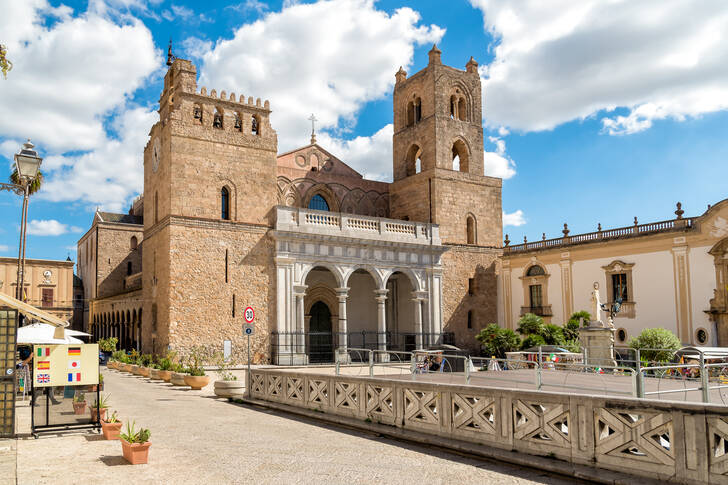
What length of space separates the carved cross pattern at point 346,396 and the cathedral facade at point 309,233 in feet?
44.1

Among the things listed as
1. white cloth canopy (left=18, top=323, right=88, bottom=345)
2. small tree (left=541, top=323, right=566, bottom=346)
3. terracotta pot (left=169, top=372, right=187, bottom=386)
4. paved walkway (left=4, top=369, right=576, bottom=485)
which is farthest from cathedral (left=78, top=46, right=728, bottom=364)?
paved walkway (left=4, top=369, right=576, bottom=485)

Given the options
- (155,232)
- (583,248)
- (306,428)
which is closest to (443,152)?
(583,248)

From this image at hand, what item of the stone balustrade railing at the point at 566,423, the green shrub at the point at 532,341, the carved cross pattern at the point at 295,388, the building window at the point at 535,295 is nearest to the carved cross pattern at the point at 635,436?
the stone balustrade railing at the point at 566,423

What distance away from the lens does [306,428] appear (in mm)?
11422

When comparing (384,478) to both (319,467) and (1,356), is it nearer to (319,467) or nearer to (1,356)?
(319,467)

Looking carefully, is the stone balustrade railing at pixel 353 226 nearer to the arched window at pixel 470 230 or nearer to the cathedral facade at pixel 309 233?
the cathedral facade at pixel 309 233

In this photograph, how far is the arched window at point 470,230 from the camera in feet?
114

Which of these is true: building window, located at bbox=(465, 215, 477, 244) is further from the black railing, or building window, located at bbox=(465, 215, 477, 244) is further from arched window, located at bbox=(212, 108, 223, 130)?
arched window, located at bbox=(212, 108, 223, 130)

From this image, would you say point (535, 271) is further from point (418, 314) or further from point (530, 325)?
point (418, 314)

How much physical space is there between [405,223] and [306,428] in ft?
68.9

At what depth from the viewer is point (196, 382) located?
64.7 ft

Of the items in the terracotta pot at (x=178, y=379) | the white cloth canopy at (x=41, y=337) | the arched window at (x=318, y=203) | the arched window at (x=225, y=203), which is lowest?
the terracotta pot at (x=178, y=379)

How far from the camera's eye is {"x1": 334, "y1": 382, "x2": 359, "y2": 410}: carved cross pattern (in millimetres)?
11477

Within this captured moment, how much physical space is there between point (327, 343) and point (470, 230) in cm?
1055
